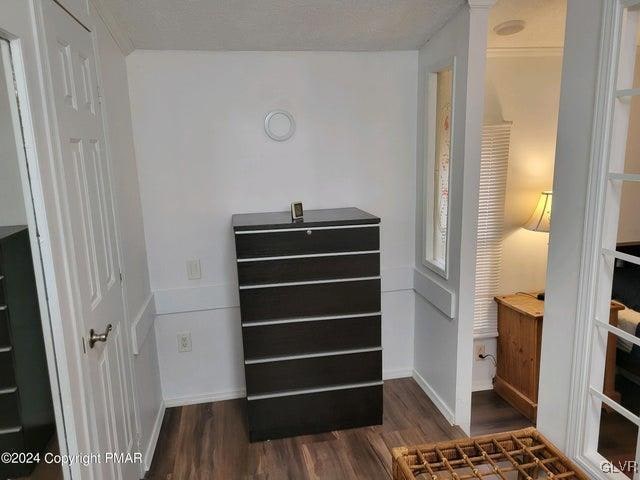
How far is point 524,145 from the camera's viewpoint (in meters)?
3.00

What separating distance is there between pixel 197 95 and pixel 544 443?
2387 mm

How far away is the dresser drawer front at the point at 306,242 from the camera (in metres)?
2.26

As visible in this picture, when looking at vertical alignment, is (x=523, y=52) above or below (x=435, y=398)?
above

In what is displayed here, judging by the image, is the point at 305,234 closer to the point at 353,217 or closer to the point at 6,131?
the point at 353,217

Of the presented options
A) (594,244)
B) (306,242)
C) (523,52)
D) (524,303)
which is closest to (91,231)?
(306,242)

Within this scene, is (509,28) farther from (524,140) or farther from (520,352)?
(520,352)

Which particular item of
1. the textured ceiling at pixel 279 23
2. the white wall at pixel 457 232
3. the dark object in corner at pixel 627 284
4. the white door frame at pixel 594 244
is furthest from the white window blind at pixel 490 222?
the white door frame at pixel 594 244

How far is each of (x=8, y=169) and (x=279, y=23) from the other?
1.54 metres

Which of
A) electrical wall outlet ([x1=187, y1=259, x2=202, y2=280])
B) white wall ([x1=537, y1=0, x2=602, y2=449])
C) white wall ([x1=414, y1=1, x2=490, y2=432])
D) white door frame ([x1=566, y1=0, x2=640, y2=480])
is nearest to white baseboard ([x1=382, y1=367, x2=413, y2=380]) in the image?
white wall ([x1=414, y1=1, x2=490, y2=432])

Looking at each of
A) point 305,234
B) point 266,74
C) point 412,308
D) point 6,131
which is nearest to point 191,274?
point 305,234

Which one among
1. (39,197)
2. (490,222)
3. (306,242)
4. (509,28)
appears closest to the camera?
(39,197)

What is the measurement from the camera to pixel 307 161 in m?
2.73

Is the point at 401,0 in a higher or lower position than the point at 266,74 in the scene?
higher

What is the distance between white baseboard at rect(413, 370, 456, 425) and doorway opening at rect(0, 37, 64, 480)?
2063 mm
